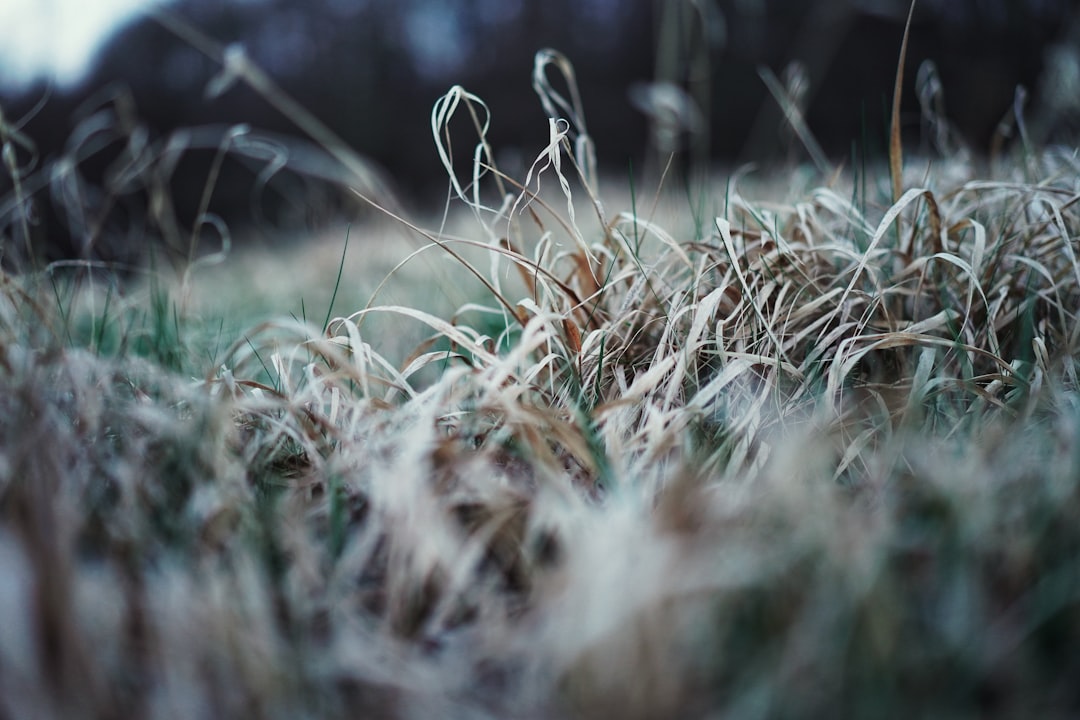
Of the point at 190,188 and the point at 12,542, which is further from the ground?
the point at 12,542

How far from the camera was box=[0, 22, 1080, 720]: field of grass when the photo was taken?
393 mm

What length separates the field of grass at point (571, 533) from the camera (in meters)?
0.39

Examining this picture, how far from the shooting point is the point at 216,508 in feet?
1.78

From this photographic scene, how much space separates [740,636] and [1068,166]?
1.01 metres

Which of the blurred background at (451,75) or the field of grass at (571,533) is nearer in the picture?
the field of grass at (571,533)

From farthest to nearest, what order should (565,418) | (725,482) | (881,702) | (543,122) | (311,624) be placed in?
(543,122), (565,418), (725,482), (311,624), (881,702)

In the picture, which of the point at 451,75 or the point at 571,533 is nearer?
the point at 571,533

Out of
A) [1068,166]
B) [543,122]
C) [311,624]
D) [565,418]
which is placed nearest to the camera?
[311,624]

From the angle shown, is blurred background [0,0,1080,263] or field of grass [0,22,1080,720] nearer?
field of grass [0,22,1080,720]

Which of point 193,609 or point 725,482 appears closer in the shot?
point 193,609

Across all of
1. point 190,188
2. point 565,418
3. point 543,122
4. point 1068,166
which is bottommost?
point 190,188

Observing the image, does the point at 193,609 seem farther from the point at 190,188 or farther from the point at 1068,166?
the point at 190,188

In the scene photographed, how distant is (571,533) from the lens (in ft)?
1.64

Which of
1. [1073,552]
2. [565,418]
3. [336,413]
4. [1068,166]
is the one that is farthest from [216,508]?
[1068,166]
